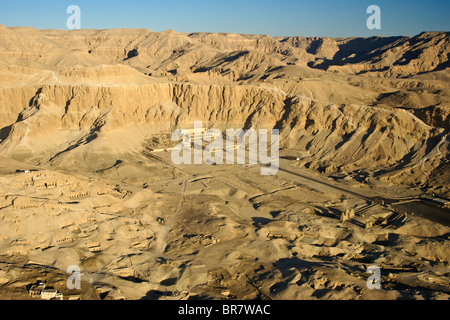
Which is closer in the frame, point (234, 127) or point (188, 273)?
point (188, 273)

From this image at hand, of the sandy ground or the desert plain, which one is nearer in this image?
the sandy ground

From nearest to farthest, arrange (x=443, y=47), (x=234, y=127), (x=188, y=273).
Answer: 1. (x=188, y=273)
2. (x=234, y=127)
3. (x=443, y=47)

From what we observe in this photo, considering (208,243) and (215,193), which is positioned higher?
(215,193)

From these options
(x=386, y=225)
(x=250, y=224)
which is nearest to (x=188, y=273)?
(x=250, y=224)

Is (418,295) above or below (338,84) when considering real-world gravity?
below

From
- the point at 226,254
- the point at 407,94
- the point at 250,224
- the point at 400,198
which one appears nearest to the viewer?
the point at 226,254

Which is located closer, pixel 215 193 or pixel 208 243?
pixel 208 243

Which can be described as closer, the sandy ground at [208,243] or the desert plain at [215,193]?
the sandy ground at [208,243]

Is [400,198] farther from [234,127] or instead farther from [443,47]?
[443,47]
